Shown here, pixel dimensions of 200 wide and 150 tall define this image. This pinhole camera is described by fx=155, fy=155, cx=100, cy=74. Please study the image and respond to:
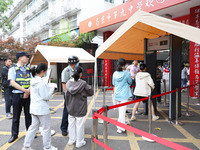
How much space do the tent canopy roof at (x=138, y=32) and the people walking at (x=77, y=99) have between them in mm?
1588

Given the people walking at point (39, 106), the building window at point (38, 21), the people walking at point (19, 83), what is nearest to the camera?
the people walking at point (39, 106)

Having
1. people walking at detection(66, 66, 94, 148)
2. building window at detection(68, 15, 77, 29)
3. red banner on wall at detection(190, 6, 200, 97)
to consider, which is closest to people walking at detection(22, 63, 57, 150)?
people walking at detection(66, 66, 94, 148)

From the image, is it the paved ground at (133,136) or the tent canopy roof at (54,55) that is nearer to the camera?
the paved ground at (133,136)

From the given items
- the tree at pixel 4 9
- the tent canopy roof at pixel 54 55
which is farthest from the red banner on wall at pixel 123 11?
the tree at pixel 4 9

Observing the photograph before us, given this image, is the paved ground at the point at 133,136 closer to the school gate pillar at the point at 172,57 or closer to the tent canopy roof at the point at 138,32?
the school gate pillar at the point at 172,57

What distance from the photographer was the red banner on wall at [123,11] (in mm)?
7207

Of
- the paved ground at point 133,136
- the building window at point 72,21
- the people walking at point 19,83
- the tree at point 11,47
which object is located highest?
the building window at point 72,21

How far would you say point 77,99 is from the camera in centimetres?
299

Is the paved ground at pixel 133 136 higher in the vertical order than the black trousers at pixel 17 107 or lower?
lower

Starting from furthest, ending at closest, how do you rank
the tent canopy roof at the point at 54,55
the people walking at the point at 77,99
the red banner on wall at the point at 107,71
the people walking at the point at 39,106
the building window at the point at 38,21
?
the building window at the point at 38,21 < the red banner on wall at the point at 107,71 < the tent canopy roof at the point at 54,55 < the people walking at the point at 77,99 < the people walking at the point at 39,106

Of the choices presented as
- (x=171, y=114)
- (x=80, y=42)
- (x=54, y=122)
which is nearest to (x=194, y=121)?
(x=171, y=114)

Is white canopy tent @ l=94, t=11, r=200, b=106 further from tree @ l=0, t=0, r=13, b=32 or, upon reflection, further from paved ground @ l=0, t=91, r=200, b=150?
tree @ l=0, t=0, r=13, b=32

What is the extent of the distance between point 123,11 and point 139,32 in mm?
4403

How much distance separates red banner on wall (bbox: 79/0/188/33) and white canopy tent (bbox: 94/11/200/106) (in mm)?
2313
